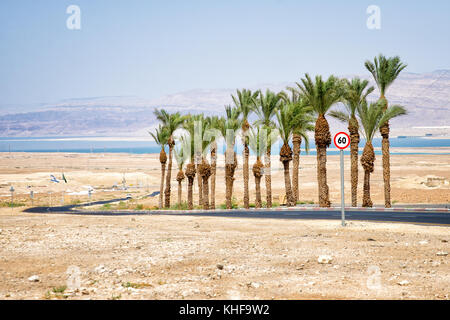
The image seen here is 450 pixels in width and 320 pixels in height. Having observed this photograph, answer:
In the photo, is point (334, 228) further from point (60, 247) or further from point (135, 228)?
point (60, 247)

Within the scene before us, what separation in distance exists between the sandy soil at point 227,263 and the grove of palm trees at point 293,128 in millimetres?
16301

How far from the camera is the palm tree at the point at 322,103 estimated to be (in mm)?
36219

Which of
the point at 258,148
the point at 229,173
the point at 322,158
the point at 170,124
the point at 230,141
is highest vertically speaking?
the point at 170,124

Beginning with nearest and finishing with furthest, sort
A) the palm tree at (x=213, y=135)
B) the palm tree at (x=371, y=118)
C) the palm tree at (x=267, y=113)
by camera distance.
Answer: the palm tree at (x=371, y=118) → the palm tree at (x=267, y=113) → the palm tree at (x=213, y=135)

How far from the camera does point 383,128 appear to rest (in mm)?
36688

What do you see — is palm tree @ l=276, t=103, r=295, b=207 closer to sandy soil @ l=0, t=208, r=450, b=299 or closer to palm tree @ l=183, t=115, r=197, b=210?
palm tree @ l=183, t=115, r=197, b=210

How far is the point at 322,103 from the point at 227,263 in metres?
25.2

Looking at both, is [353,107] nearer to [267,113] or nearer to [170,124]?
[267,113]

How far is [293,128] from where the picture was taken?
131 feet

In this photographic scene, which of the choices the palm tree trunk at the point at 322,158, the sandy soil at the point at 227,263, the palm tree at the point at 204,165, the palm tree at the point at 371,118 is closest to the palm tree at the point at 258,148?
the palm tree at the point at 204,165

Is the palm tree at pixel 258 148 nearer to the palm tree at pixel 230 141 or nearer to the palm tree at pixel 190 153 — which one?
the palm tree at pixel 230 141

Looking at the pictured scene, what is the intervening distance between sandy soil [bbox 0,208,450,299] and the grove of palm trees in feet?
53.5

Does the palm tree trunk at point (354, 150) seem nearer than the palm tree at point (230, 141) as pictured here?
Yes

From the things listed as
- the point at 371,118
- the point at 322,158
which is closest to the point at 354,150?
the point at 322,158
